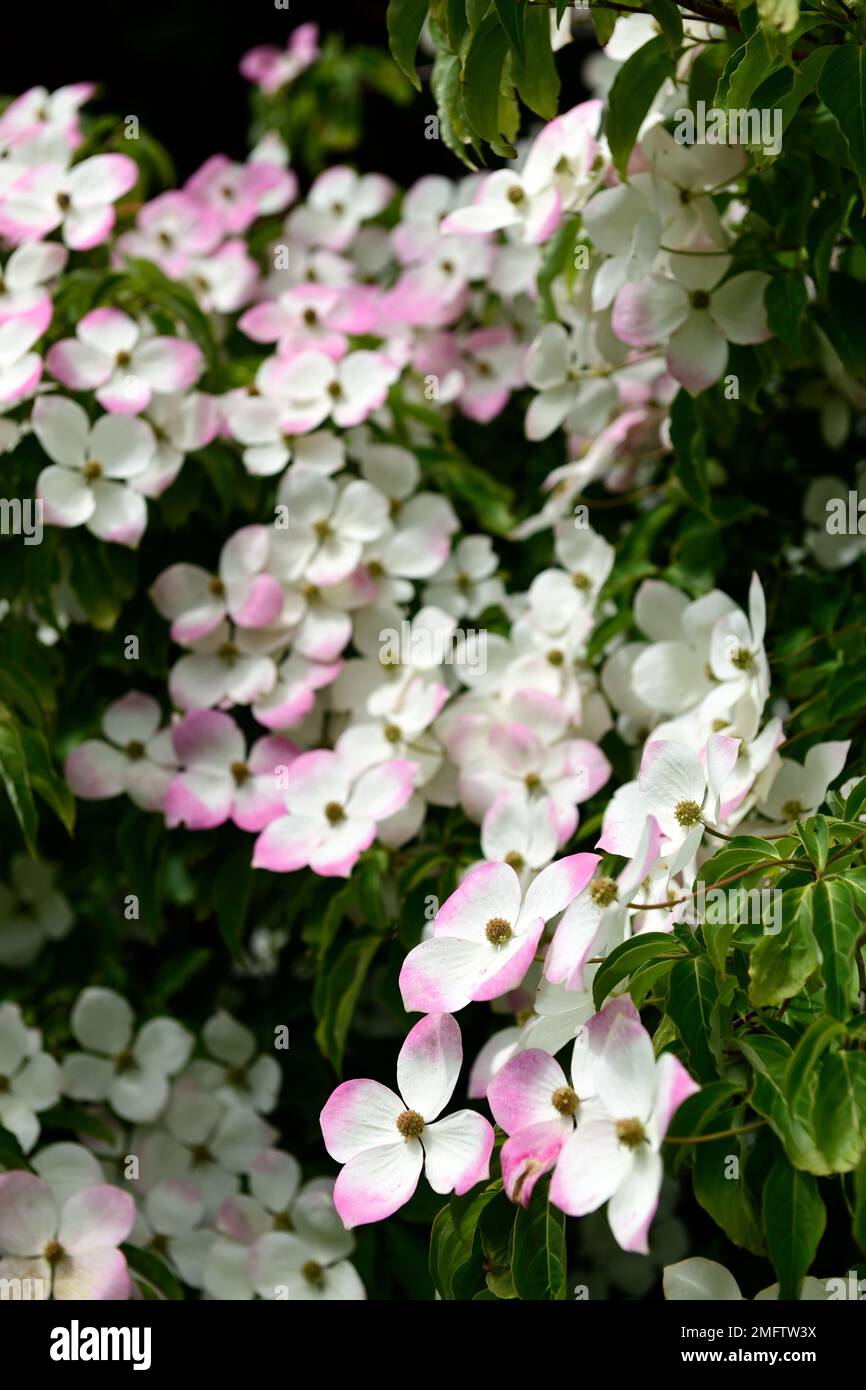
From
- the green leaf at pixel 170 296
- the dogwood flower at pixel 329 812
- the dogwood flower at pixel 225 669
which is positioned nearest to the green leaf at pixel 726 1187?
the dogwood flower at pixel 329 812

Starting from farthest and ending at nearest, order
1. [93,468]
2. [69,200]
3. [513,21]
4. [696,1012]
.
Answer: [69,200] → [93,468] → [513,21] → [696,1012]

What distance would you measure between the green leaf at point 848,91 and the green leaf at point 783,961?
0.47 m

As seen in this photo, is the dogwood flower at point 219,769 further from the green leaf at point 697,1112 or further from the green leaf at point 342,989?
the green leaf at point 697,1112

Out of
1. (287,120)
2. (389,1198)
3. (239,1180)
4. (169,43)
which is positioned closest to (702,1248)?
(239,1180)

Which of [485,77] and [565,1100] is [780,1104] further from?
[485,77]

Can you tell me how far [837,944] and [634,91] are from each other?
67 cm

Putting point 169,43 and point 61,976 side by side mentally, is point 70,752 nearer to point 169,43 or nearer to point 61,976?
point 61,976

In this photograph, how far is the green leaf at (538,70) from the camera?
953 millimetres

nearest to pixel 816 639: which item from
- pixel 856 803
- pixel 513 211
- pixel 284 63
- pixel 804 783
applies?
pixel 804 783

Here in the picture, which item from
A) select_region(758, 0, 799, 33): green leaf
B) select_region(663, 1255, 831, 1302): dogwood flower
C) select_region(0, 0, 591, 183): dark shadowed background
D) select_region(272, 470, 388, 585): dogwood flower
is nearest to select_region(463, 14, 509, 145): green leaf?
select_region(758, 0, 799, 33): green leaf

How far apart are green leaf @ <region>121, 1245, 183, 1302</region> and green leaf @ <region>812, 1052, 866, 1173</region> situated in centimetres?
64

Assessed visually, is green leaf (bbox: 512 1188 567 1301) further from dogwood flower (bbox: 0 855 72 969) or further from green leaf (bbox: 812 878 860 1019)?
dogwood flower (bbox: 0 855 72 969)

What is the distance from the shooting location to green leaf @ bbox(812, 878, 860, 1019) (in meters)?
0.74

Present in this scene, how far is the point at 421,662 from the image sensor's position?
1.32m
